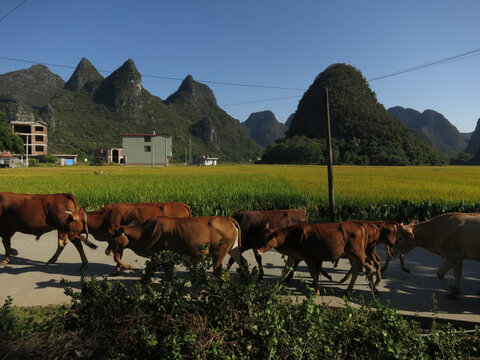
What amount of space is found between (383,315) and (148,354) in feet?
8.28

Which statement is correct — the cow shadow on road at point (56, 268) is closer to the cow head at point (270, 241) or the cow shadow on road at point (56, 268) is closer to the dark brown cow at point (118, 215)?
the dark brown cow at point (118, 215)

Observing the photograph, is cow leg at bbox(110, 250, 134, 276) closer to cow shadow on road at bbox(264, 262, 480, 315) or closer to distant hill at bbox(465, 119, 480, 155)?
cow shadow on road at bbox(264, 262, 480, 315)

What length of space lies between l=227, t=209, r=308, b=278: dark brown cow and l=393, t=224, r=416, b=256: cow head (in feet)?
5.61

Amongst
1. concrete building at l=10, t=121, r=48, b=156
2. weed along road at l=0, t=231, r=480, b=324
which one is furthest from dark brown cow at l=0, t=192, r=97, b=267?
concrete building at l=10, t=121, r=48, b=156

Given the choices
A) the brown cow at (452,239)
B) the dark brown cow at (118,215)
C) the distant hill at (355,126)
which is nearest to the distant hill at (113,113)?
the distant hill at (355,126)

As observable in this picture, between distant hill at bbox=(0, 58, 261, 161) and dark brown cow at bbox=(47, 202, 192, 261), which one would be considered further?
distant hill at bbox=(0, 58, 261, 161)

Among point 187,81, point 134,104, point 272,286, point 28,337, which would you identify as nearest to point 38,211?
point 28,337

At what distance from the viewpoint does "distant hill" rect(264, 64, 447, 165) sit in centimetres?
8456

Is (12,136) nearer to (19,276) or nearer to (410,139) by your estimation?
(19,276)

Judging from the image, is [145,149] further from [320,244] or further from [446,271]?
[446,271]

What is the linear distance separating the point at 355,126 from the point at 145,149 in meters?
66.2

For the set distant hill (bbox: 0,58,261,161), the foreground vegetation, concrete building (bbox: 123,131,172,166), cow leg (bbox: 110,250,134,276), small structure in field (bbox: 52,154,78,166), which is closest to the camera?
the foreground vegetation

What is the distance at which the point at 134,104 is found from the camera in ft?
440

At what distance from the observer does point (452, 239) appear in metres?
4.70
